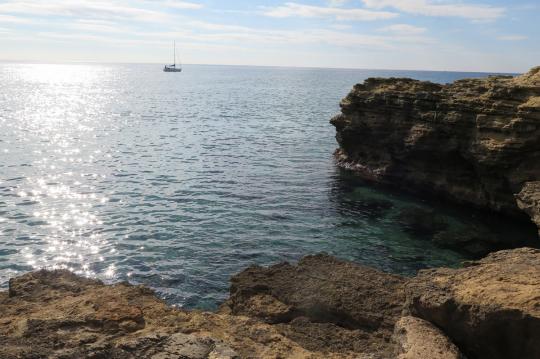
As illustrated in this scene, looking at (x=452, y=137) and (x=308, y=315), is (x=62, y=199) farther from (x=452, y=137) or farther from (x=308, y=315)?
(x=452, y=137)

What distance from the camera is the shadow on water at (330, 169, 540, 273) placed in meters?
24.5

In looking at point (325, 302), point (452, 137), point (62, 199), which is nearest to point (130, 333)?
point (325, 302)

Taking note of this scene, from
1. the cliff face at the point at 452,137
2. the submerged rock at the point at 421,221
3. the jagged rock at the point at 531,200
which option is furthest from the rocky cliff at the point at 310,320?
the submerged rock at the point at 421,221

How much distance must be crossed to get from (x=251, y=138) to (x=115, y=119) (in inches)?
1114

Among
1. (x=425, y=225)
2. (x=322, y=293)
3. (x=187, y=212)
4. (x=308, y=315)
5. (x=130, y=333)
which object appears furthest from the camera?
(x=187, y=212)

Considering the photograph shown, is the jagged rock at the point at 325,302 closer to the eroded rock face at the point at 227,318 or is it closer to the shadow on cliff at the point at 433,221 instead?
the eroded rock face at the point at 227,318

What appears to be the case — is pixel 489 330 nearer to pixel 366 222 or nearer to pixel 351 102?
pixel 366 222

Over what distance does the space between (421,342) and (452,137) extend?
2589cm

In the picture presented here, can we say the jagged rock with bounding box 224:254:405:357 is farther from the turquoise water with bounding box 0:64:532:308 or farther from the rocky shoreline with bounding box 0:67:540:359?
the turquoise water with bounding box 0:64:532:308

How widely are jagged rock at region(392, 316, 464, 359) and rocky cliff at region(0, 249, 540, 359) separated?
2 cm

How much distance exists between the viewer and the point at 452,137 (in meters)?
32.2

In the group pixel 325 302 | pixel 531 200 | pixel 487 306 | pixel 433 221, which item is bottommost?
pixel 433 221

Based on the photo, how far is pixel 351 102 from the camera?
4038 cm

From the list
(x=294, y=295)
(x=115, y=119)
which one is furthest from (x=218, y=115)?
(x=294, y=295)
